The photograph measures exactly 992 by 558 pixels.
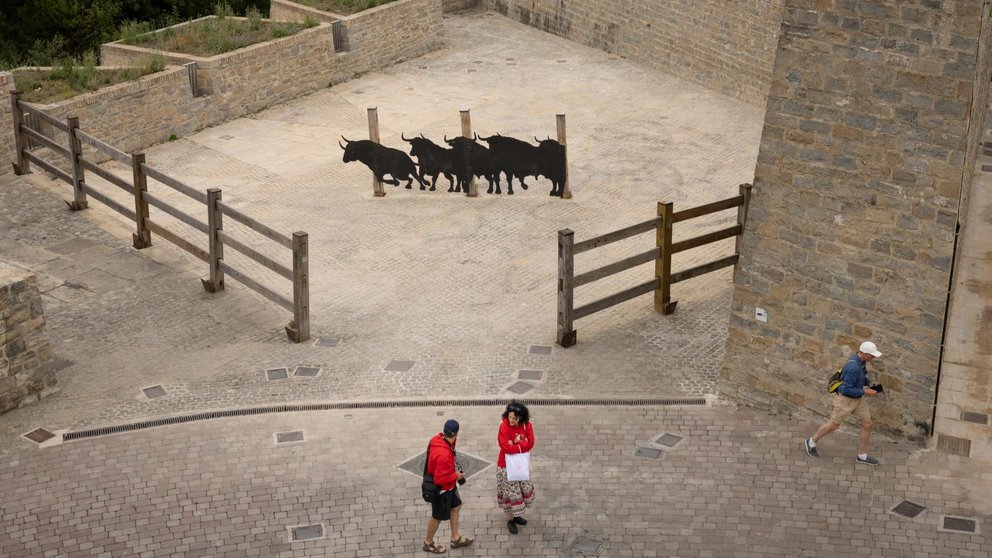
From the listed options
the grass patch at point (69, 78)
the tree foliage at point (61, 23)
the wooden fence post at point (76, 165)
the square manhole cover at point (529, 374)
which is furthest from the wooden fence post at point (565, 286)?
the tree foliage at point (61, 23)

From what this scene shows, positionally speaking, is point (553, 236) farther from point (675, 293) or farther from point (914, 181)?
point (914, 181)

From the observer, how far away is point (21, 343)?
12258mm

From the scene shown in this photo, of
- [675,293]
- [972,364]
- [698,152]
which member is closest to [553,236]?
[675,293]

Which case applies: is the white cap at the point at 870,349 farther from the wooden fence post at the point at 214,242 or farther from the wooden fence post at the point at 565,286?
the wooden fence post at the point at 214,242

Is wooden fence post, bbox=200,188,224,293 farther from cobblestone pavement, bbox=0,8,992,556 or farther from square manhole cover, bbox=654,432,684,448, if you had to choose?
square manhole cover, bbox=654,432,684,448

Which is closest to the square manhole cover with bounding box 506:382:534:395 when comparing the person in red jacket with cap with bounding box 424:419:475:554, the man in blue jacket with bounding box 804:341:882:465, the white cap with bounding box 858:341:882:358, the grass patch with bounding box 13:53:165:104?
the person in red jacket with cap with bounding box 424:419:475:554

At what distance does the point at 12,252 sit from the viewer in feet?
51.5

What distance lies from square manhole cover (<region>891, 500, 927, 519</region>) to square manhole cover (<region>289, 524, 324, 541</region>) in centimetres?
451

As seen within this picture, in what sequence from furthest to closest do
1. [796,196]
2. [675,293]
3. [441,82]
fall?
[441,82], [675,293], [796,196]

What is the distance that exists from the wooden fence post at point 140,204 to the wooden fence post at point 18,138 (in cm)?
281

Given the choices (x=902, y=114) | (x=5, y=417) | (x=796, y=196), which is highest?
(x=902, y=114)

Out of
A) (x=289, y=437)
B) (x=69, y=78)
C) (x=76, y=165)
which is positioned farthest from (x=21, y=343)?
(x=69, y=78)

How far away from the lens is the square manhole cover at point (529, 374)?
12961 mm

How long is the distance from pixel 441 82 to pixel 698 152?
511cm
